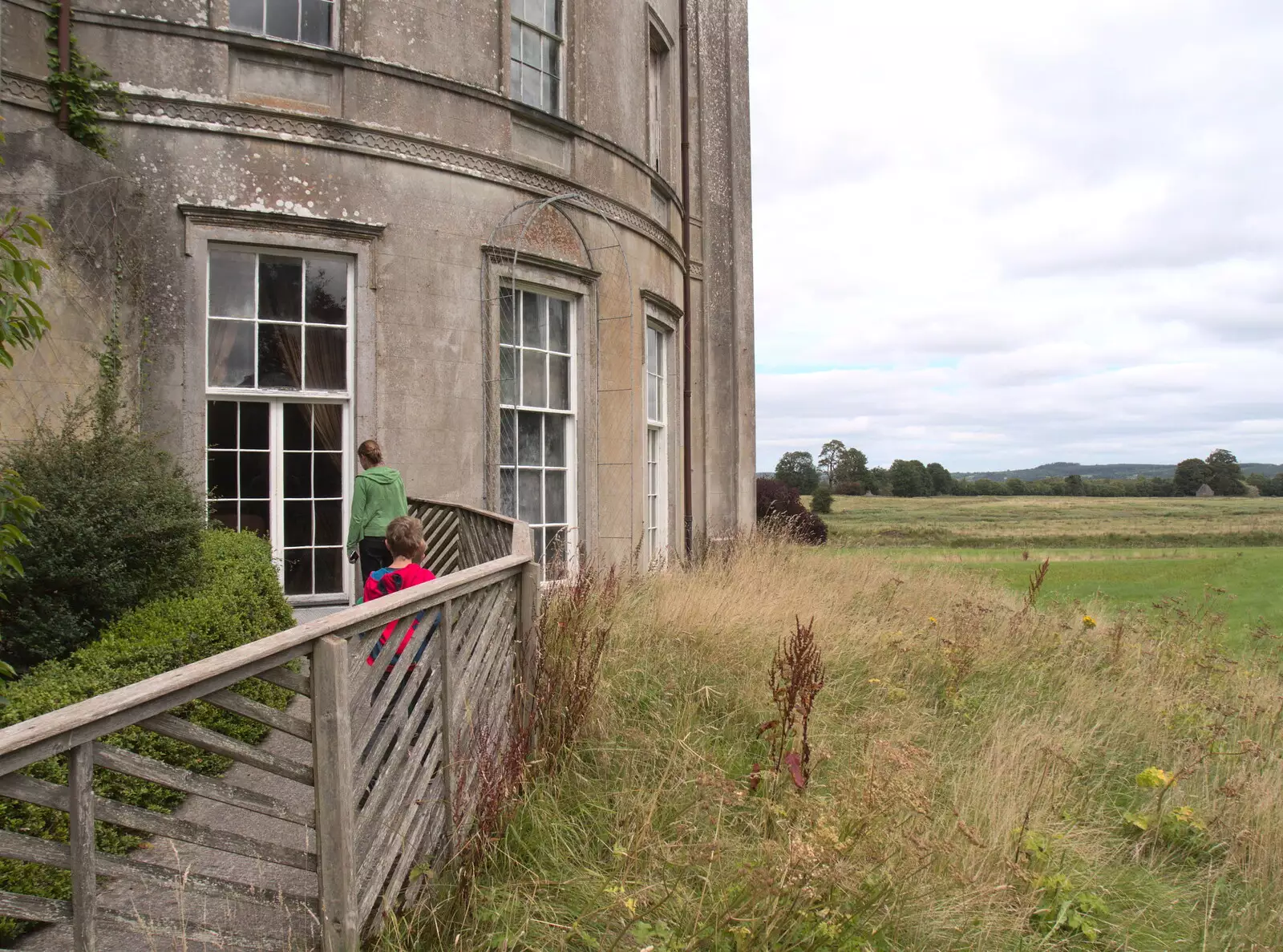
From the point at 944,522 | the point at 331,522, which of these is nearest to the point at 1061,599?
the point at 331,522

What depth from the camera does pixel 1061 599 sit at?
1170 centimetres

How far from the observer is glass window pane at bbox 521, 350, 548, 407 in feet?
→ 31.7

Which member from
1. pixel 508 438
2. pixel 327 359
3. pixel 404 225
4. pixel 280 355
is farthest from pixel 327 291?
pixel 508 438

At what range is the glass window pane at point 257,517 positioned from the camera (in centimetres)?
787

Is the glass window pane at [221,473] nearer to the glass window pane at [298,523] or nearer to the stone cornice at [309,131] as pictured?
the glass window pane at [298,523]

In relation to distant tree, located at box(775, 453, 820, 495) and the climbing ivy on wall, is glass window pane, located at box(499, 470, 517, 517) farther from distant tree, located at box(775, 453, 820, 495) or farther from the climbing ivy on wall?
distant tree, located at box(775, 453, 820, 495)

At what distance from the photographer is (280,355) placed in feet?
26.3

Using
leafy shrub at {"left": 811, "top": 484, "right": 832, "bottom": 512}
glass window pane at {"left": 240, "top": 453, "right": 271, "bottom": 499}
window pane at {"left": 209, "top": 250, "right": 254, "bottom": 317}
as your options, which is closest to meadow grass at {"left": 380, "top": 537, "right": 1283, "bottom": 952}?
glass window pane at {"left": 240, "top": 453, "right": 271, "bottom": 499}

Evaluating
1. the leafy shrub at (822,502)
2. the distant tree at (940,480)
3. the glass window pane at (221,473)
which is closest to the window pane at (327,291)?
the glass window pane at (221,473)

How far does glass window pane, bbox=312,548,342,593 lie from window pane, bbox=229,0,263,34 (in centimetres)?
465

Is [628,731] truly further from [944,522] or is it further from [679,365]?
[944,522]

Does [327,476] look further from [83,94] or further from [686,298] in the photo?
[686,298]

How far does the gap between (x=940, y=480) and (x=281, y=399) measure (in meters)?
82.4

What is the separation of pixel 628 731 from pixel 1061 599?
8.98m
